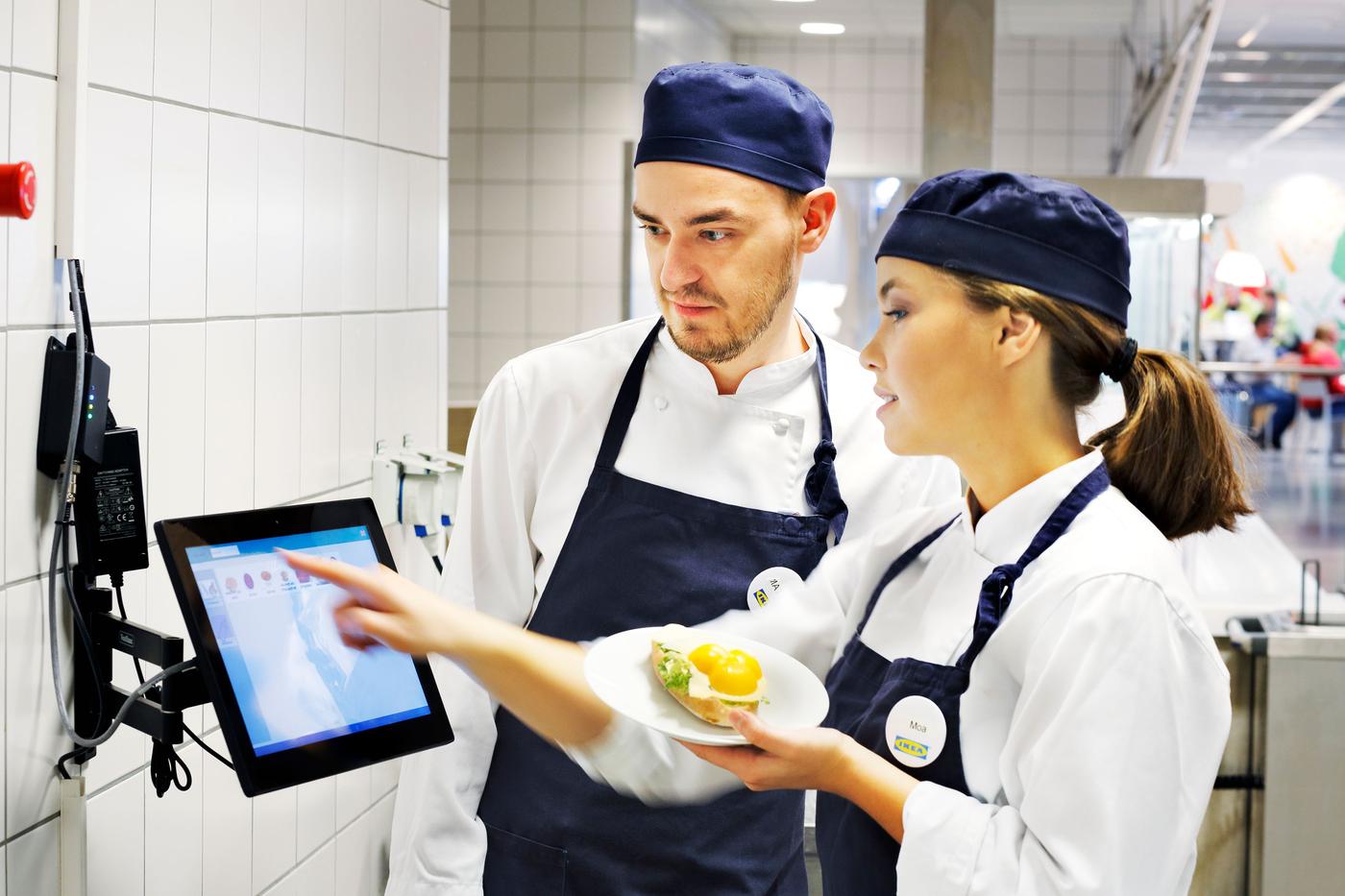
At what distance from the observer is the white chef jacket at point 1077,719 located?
98 centimetres

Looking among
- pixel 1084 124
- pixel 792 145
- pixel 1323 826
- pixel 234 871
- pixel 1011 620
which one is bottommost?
pixel 1323 826

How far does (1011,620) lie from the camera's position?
1.07 meters

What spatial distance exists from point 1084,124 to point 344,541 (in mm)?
7562

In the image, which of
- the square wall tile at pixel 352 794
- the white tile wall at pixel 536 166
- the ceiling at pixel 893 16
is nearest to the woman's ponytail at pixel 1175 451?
the square wall tile at pixel 352 794

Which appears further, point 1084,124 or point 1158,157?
point 1084,124

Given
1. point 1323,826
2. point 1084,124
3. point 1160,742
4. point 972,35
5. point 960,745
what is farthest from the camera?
point 1084,124

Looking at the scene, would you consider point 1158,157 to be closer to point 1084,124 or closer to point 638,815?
point 1084,124

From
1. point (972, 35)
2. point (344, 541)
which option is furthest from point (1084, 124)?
point (344, 541)

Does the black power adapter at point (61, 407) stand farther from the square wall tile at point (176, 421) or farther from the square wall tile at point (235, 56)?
the square wall tile at point (235, 56)

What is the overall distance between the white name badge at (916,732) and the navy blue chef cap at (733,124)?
0.70m

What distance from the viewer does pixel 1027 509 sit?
114 cm

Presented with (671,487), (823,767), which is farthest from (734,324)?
(823,767)

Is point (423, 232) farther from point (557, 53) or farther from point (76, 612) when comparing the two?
point (557, 53)

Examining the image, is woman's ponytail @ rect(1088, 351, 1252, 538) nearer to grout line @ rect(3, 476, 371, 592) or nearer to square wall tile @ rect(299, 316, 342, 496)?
grout line @ rect(3, 476, 371, 592)
